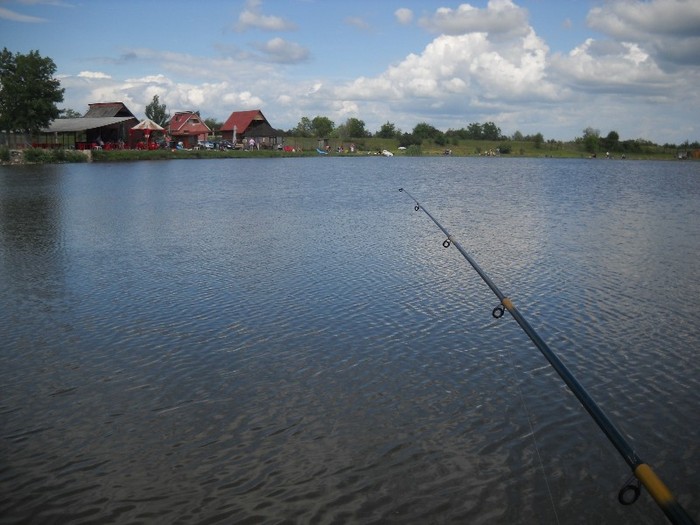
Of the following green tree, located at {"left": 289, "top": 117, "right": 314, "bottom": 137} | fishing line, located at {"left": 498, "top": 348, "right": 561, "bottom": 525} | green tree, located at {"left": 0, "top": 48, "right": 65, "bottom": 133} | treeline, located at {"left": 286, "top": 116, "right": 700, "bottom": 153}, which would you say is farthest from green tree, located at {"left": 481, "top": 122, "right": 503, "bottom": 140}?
fishing line, located at {"left": 498, "top": 348, "right": 561, "bottom": 525}

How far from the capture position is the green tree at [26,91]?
66.7 m

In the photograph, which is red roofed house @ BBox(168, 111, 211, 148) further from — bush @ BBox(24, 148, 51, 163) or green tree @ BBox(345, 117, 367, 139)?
green tree @ BBox(345, 117, 367, 139)

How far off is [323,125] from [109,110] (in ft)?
269

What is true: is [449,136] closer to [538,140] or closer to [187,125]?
[538,140]

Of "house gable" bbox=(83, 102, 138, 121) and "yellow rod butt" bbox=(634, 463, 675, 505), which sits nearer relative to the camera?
"yellow rod butt" bbox=(634, 463, 675, 505)

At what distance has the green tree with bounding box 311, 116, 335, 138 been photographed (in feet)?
516

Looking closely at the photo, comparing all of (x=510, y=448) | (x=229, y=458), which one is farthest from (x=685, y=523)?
(x=229, y=458)

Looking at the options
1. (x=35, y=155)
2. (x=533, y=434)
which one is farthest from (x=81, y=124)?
(x=533, y=434)

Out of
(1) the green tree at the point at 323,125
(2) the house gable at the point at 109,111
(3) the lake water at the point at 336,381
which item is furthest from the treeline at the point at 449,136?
(3) the lake water at the point at 336,381

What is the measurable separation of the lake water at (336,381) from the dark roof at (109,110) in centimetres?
7139

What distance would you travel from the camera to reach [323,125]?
160m

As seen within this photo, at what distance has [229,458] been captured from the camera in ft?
20.4

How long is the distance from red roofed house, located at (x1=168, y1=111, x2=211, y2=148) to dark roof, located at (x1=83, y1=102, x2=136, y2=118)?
10.8 metres

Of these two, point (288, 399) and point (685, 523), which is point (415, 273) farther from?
point (685, 523)
